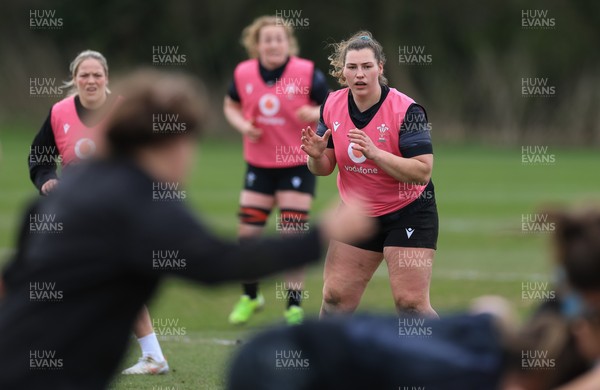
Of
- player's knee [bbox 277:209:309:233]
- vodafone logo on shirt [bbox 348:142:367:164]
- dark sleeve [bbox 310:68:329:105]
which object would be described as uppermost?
dark sleeve [bbox 310:68:329:105]

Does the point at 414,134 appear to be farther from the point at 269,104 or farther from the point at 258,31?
the point at 258,31

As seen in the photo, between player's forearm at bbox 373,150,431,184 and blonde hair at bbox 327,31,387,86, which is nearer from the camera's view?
player's forearm at bbox 373,150,431,184

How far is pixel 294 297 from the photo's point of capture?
10031mm

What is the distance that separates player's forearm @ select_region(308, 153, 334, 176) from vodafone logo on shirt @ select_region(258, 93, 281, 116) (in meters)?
3.70

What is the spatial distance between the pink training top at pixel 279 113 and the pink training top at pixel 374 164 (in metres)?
3.24

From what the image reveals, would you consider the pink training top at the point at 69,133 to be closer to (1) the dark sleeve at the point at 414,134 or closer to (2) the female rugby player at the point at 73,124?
(2) the female rugby player at the point at 73,124

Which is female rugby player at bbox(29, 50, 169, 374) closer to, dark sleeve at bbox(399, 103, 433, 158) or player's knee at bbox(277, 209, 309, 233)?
dark sleeve at bbox(399, 103, 433, 158)

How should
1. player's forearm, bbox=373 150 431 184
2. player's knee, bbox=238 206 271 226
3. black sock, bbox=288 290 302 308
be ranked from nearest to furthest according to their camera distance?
player's forearm, bbox=373 150 431 184 → black sock, bbox=288 290 302 308 → player's knee, bbox=238 206 271 226

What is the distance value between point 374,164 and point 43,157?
97.0 inches

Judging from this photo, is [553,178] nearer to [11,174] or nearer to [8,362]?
[11,174]

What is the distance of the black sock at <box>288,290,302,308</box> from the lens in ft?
32.8

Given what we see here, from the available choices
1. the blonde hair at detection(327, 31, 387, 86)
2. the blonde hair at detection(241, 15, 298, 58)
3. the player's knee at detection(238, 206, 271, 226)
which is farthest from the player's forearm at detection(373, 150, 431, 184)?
the blonde hair at detection(241, 15, 298, 58)

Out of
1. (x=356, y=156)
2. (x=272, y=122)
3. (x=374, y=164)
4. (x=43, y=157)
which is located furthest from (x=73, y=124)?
(x=272, y=122)

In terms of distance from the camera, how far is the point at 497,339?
375cm
